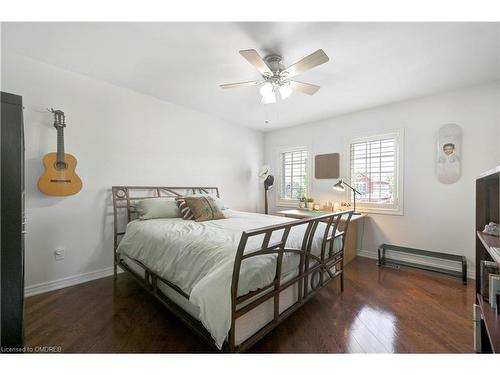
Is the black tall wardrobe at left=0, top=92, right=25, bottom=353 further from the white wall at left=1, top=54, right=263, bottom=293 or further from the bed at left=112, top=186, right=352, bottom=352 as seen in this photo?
the white wall at left=1, top=54, right=263, bottom=293

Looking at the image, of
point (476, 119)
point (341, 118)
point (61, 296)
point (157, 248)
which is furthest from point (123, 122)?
point (476, 119)

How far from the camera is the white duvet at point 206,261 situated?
1.19 meters

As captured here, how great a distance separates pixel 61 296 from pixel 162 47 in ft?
8.83

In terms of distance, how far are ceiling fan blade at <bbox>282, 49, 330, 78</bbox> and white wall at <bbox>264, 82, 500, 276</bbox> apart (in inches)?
88.1

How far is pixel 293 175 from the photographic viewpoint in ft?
15.1

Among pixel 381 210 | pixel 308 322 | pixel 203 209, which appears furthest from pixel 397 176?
pixel 203 209

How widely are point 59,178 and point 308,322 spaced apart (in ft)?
9.41

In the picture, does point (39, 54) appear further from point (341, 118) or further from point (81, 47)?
point (341, 118)

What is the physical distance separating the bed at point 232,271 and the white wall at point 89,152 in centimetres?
62

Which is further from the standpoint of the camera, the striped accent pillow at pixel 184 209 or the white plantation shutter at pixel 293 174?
the white plantation shutter at pixel 293 174

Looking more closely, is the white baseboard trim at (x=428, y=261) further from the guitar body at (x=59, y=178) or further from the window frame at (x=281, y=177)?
the guitar body at (x=59, y=178)

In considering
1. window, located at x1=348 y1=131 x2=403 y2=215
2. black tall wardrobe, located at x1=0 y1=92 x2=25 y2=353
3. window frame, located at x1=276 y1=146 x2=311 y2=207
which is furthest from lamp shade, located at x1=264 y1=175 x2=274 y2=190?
black tall wardrobe, located at x1=0 y1=92 x2=25 y2=353

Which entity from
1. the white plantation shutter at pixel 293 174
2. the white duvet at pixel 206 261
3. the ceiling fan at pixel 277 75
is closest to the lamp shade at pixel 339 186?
the white plantation shutter at pixel 293 174

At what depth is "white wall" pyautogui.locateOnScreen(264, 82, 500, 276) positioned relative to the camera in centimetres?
261
